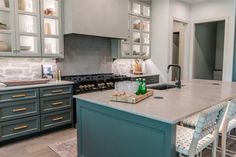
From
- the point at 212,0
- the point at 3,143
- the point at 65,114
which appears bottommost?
the point at 3,143

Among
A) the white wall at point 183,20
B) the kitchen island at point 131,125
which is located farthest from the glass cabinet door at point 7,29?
the white wall at point 183,20

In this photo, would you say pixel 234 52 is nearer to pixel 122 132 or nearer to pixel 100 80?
pixel 100 80

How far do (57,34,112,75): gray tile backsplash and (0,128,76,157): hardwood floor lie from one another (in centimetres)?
128

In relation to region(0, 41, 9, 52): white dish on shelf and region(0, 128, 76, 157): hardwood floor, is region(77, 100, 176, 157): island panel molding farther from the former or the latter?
region(0, 41, 9, 52): white dish on shelf

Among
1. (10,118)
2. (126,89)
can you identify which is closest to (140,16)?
(126,89)

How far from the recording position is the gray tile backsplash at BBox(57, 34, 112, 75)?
4059 millimetres

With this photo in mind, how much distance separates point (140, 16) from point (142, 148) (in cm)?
402

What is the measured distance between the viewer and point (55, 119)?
3439 millimetres

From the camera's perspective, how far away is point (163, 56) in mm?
5254

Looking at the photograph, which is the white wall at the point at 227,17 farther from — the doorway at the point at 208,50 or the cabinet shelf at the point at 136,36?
the cabinet shelf at the point at 136,36

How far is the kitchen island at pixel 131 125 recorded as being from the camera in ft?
5.12

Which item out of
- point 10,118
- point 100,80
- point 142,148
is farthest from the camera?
point 100,80

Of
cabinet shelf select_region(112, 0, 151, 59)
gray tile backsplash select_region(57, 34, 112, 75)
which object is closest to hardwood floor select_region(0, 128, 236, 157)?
gray tile backsplash select_region(57, 34, 112, 75)

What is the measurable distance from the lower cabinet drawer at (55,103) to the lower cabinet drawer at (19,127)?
206 millimetres
